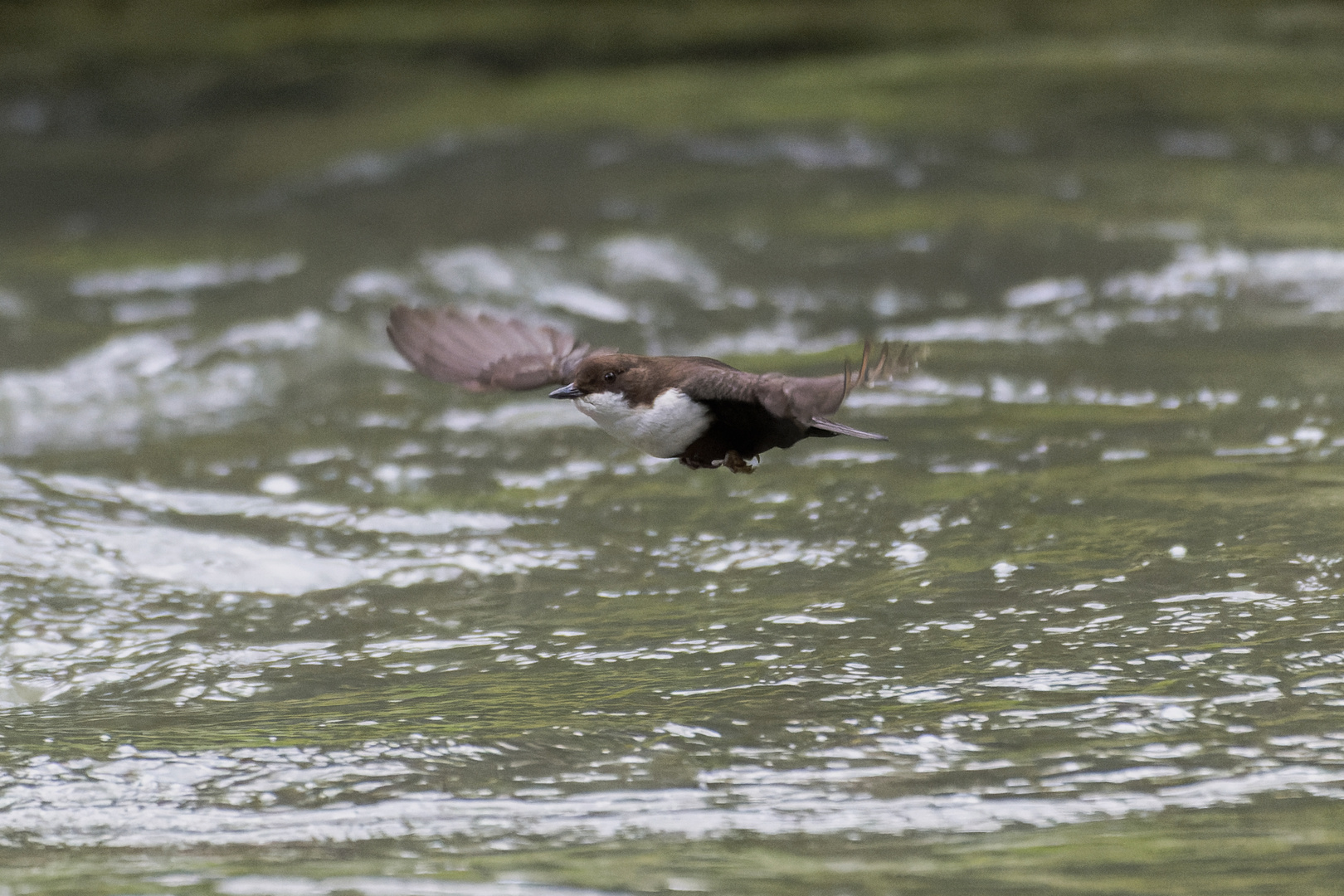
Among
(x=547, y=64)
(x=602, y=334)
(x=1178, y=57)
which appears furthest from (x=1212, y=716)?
(x=547, y=64)

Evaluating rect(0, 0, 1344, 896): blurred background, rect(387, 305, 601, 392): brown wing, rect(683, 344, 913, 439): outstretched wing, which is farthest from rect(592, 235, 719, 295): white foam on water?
rect(683, 344, 913, 439): outstretched wing

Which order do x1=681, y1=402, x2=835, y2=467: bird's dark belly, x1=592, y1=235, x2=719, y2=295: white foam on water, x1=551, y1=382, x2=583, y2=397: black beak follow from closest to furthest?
A: 1. x1=681, y1=402, x2=835, y2=467: bird's dark belly
2. x1=551, y1=382, x2=583, y2=397: black beak
3. x1=592, y1=235, x2=719, y2=295: white foam on water

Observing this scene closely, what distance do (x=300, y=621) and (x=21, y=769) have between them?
39.2 inches

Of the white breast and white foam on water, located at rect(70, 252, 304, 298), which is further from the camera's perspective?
white foam on water, located at rect(70, 252, 304, 298)

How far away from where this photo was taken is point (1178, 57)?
933 cm

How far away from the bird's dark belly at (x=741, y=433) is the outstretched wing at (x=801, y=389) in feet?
0.17

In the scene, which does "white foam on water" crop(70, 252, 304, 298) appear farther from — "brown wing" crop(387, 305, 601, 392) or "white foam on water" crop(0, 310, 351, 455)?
"brown wing" crop(387, 305, 601, 392)

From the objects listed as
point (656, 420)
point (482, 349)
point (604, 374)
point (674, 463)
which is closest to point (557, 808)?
point (656, 420)

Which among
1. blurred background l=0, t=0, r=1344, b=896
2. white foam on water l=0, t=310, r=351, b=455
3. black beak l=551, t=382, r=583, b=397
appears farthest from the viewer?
white foam on water l=0, t=310, r=351, b=455

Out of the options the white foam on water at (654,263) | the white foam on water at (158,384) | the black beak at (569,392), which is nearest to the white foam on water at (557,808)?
the black beak at (569,392)

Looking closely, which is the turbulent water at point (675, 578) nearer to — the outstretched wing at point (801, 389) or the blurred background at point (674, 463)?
the blurred background at point (674, 463)

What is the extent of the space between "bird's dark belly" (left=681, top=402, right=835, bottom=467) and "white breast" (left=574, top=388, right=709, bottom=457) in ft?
0.08

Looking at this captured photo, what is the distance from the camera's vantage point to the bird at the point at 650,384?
9.27ft

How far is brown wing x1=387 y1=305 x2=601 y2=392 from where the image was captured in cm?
354
